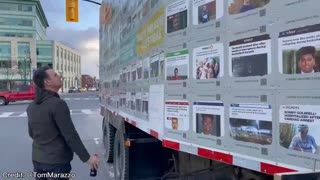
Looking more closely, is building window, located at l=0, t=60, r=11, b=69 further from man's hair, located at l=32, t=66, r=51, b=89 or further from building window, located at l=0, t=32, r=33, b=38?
man's hair, located at l=32, t=66, r=51, b=89

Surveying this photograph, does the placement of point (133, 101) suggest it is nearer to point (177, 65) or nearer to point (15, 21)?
point (177, 65)

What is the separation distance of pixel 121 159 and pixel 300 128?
4.97 metres

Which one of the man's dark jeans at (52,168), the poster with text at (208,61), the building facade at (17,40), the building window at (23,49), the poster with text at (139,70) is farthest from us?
the building window at (23,49)

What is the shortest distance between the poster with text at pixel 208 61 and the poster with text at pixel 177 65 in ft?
0.60

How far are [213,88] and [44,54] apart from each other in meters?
114

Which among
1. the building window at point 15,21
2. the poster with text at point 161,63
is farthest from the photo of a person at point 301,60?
the building window at point 15,21

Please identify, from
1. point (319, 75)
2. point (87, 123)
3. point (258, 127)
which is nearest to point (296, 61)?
point (319, 75)

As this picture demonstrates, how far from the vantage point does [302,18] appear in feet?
7.86

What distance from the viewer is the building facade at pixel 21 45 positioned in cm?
10300

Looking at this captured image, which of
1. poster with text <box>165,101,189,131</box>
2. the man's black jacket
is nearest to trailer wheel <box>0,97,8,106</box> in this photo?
the man's black jacket

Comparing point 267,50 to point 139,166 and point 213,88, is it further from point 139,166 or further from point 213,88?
point 139,166

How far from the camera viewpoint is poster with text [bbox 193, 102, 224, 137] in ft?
10.4

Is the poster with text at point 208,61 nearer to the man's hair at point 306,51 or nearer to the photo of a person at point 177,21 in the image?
the photo of a person at point 177,21

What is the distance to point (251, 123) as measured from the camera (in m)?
2.80
